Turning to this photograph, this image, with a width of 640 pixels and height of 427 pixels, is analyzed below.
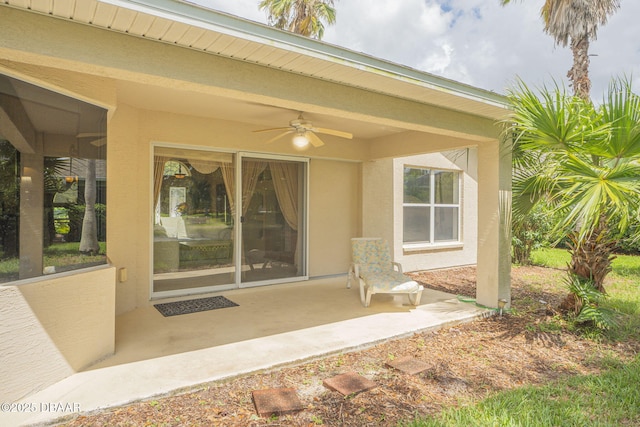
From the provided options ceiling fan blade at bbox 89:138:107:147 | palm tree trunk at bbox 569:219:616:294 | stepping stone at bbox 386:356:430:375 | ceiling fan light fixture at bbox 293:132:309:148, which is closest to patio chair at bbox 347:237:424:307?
stepping stone at bbox 386:356:430:375

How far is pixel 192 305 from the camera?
233 inches

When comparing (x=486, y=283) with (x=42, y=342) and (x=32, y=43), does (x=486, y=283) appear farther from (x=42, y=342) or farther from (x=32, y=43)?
(x=32, y=43)

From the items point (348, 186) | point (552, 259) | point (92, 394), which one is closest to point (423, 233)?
point (348, 186)

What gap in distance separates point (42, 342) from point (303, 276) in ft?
17.3

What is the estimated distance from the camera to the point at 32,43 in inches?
106

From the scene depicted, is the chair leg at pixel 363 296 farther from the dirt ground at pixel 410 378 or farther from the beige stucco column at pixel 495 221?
the beige stucco column at pixel 495 221

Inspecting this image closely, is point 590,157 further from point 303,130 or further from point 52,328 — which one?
point 52,328

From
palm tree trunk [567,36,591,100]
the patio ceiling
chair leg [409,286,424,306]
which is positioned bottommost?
chair leg [409,286,424,306]

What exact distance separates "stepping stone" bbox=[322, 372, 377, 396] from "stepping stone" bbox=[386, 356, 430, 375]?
0.48m

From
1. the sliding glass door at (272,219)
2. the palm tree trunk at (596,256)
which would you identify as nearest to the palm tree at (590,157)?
the palm tree trunk at (596,256)

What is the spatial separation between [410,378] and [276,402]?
1.41 metres

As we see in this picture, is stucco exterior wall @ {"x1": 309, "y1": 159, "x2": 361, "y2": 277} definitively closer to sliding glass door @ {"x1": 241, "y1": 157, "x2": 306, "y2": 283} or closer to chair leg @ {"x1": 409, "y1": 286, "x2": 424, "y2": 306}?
sliding glass door @ {"x1": 241, "y1": 157, "x2": 306, "y2": 283}

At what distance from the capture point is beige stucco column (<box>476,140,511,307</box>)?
591cm

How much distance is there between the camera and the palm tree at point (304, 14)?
13.0 meters
